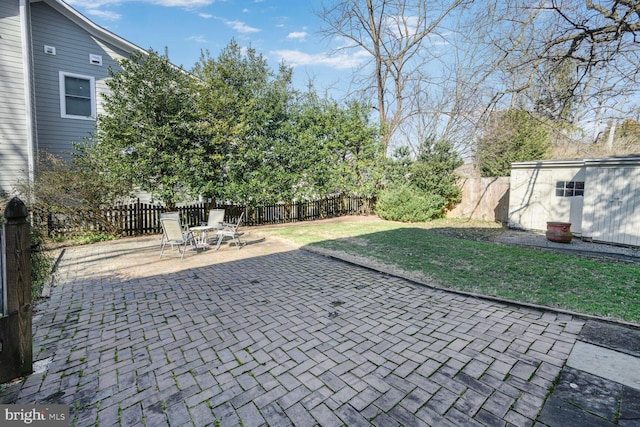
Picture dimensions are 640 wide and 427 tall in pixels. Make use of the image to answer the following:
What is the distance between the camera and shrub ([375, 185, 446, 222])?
14.2 meters

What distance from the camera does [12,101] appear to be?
31.6 ft

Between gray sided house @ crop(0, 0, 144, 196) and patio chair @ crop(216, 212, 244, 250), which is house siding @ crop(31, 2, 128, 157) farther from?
patio chair @ crop(216, 212, 244, 250)

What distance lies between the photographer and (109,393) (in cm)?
244

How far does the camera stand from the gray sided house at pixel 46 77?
9539 millimetres

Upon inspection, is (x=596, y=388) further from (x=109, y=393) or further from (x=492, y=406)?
(x=109, y=393)

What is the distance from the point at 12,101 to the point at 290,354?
12654mm

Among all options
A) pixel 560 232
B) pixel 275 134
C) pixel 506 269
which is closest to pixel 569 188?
pixel 560 232

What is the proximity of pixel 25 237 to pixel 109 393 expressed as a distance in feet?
5.22

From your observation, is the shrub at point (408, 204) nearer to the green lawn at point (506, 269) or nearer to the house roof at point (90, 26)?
the green lawn at point (506, 269)

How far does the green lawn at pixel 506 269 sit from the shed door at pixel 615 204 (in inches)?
101

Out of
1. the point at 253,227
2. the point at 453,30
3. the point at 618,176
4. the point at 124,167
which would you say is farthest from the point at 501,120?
the point at 124,167

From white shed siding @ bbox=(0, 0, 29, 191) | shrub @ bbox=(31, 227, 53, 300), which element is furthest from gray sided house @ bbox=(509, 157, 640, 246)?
white shed siding @ bbox=(0, 0, 29, 191)

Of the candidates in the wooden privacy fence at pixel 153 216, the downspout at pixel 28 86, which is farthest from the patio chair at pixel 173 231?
the downspout at pixel 28 86

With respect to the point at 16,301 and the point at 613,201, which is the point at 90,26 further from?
the point at 613,201
